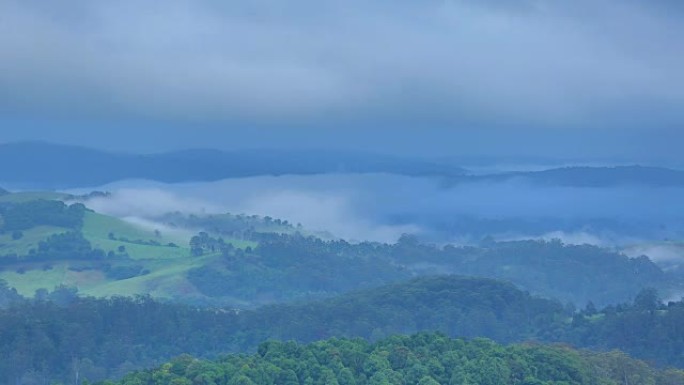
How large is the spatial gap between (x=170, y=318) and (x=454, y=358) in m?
66.3

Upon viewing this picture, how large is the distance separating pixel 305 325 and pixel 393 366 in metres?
58.8

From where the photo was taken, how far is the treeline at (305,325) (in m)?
140

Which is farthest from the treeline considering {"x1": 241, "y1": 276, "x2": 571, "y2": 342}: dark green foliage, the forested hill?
the forested hill

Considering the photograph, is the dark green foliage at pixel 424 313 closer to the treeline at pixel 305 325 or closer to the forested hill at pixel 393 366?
the treeline at pixel 305 325

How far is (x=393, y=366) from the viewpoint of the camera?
309 feet

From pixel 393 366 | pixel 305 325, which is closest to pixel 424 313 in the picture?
pixel 305 325

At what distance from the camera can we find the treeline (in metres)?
140

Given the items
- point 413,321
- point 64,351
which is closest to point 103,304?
point 64,351

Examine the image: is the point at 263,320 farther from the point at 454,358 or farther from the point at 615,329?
the point at 454,358

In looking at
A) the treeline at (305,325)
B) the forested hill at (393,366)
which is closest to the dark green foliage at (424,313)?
the treeline at (305,325)

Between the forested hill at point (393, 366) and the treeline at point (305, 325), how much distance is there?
3896 centimetres

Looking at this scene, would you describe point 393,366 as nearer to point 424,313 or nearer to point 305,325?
point 305,325

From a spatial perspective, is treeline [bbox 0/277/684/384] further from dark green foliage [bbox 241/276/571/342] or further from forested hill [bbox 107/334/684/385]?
forested hill [bbox 107/334/684/385]

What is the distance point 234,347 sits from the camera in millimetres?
153250
